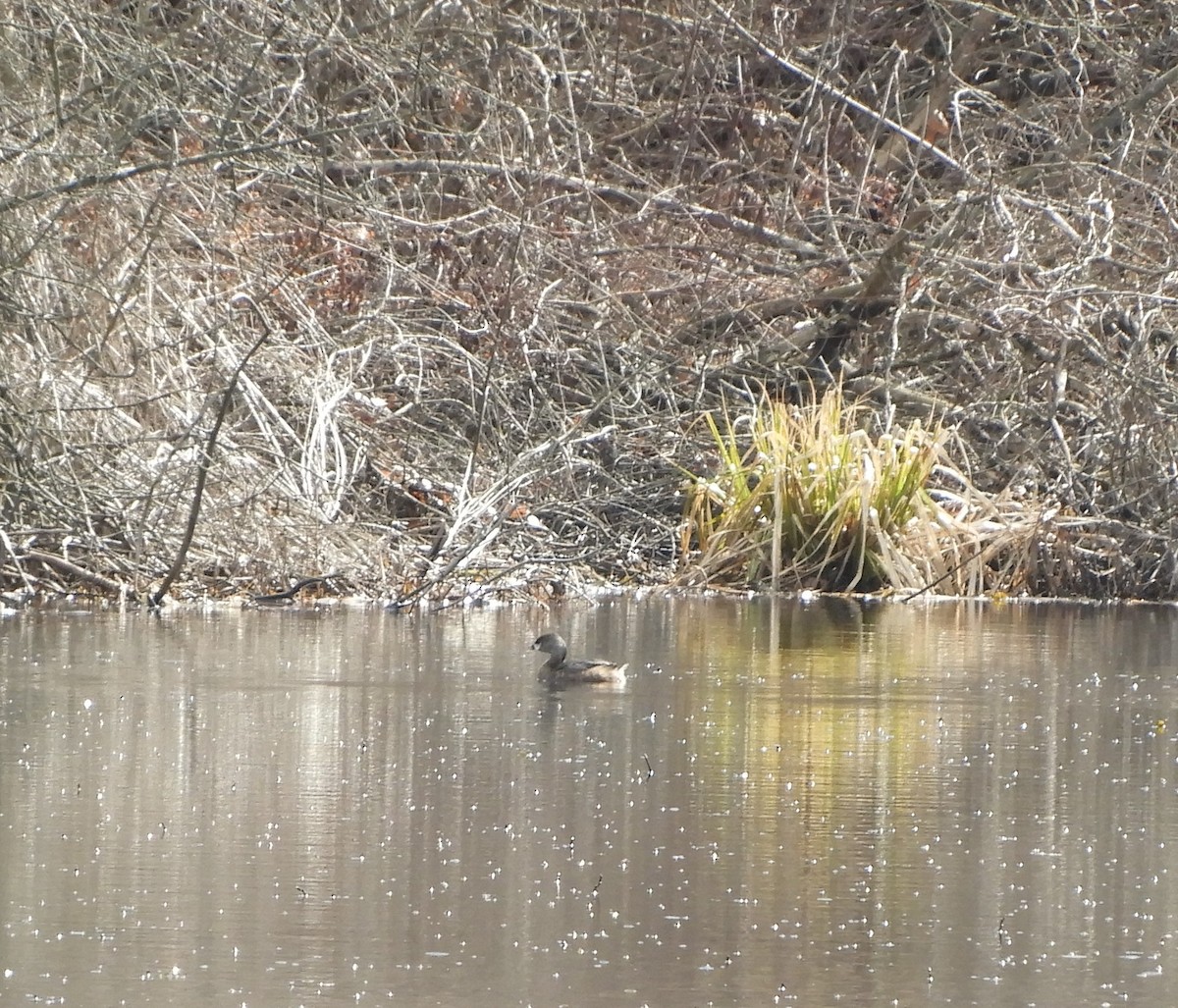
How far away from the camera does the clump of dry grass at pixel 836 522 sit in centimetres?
1491

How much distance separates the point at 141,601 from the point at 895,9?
10.5 metres

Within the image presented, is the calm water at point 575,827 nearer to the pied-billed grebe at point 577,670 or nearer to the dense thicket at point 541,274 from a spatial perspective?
the pied-billed grebe at point 577,670

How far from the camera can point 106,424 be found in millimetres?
12453

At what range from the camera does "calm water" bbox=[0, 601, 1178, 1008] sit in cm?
456

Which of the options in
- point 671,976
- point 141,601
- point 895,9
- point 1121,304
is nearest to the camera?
point 671,976

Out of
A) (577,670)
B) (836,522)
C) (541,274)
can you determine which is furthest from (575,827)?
(541,274)

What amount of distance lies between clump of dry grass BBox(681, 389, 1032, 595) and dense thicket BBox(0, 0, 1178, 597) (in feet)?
1.10

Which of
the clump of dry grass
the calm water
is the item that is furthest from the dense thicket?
the calm water

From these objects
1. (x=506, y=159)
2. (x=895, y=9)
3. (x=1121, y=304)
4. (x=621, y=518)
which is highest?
(x=895, y=9)

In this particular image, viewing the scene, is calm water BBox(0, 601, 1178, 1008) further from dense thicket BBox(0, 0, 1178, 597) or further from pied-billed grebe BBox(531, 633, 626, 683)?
dense thicket BBox(0, 0, 1178, 597)

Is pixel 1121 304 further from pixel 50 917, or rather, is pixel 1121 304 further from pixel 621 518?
pixel 50 917

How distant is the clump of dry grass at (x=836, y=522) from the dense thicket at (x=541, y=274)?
1.10 feet

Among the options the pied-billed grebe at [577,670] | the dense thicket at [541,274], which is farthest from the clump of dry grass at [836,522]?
the pied-billed grebe at [577,670]

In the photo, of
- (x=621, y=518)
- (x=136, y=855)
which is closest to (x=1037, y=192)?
(x=621, y=518)
